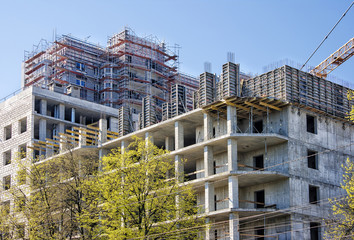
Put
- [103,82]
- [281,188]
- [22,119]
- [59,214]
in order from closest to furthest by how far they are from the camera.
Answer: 1. [281,188]
2. [59,214]
3. [22,119]
4. [103,82]

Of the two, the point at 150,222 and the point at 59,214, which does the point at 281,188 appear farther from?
the point at 59,214

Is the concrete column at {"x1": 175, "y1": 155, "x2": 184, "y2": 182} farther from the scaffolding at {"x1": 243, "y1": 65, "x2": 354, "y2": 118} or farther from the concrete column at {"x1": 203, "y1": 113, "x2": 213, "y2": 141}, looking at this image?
the scaffolding at {"x1": 243, "y1": 65, "x2": 354, "y2": 118}

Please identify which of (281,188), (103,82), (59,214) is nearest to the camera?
(281,188)

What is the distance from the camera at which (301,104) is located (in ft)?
197

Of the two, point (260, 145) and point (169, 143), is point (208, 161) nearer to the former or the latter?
Result: point (260, 145)

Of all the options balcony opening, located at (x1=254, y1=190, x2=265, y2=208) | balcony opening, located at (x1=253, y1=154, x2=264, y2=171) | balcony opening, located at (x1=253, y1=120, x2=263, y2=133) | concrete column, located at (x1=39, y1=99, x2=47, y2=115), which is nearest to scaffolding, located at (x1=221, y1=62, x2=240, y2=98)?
balcony opening, located at (x1=253, y1=120, x2=263, y2=133)

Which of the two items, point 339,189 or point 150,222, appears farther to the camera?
point 339,189

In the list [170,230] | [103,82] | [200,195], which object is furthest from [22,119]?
[170,230]

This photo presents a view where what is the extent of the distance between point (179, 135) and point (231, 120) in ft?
24.3

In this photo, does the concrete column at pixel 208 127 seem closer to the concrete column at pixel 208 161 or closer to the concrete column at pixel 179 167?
the concrete column at pixel 208 161

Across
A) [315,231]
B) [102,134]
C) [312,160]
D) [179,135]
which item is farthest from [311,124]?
[102,134]

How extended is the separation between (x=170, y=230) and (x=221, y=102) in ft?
41.7

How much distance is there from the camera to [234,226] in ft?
185

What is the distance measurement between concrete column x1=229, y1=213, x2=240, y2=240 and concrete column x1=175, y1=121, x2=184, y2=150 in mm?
10423
